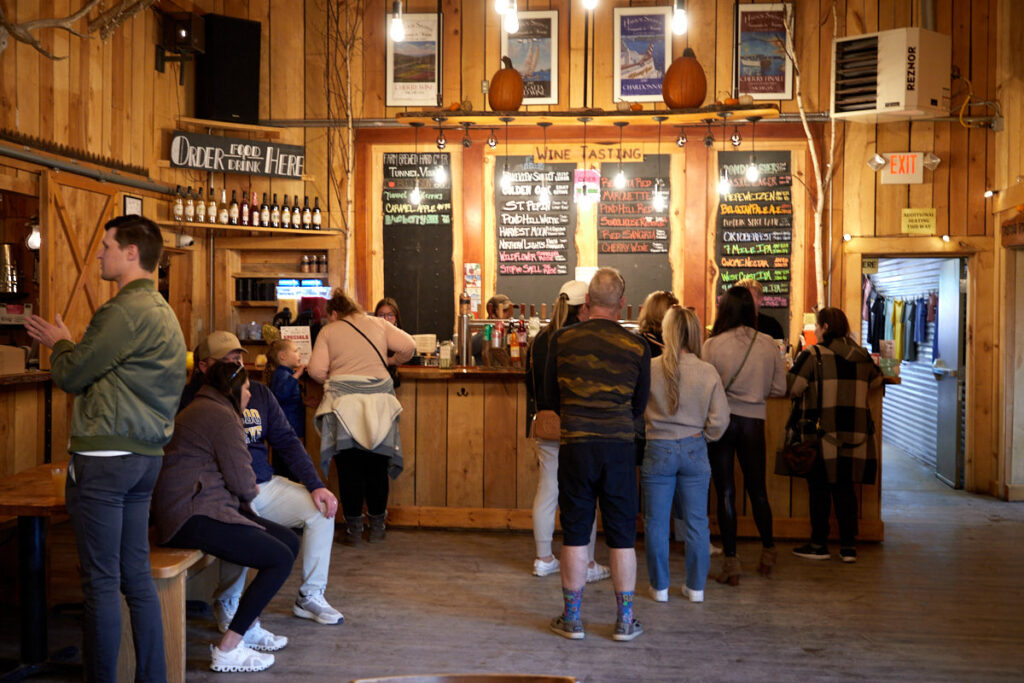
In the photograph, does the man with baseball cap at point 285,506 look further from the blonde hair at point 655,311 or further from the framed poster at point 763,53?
the framed poster at point 763,53

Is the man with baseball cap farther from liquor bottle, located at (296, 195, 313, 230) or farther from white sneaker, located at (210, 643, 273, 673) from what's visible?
liquor bottle, located at (296, 195, 313, 230)

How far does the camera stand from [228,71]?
7844 millimetres

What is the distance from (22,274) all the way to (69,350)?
13.1 feet

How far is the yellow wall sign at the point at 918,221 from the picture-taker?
7562 mm

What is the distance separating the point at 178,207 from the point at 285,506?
4383 mm

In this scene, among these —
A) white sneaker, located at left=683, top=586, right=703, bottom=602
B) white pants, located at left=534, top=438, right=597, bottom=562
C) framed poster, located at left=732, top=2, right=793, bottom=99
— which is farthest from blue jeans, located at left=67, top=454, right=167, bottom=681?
framed poster, located at left=732, top=2, right=793, bottom=99

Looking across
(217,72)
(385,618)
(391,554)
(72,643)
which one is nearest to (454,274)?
(217,72)

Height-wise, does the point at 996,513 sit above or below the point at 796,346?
below

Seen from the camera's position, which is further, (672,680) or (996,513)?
(996,513)

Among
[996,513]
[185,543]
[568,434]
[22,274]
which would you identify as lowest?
[996,513]

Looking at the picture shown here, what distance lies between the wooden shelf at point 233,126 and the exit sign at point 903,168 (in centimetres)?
532

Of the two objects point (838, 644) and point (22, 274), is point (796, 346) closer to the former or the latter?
point (838, 644)

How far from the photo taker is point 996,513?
6.63 m

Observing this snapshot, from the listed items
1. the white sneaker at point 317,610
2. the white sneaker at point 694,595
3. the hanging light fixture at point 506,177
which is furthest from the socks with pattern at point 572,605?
the hanging light fixture at point 506,177
